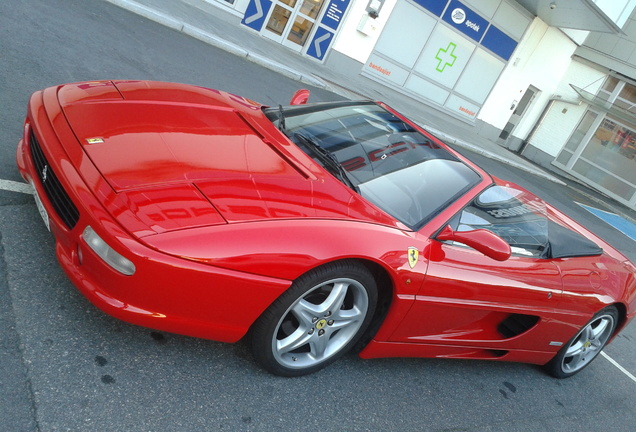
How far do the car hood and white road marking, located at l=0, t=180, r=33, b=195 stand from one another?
642 millimetres

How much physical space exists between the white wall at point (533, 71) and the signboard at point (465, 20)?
7.12ft

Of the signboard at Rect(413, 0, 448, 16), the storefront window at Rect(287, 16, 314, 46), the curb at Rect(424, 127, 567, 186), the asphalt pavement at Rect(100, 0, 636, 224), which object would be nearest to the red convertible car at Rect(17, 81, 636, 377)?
the asphalt pavement at Rect(100, 0, 636, 224)

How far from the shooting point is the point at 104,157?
8.11ft

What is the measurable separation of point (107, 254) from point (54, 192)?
20.2 inches

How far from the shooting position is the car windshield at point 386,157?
3109mm

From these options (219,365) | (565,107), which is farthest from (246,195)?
(565,107)

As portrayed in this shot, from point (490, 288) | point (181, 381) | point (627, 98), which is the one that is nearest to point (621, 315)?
point (490, 288)

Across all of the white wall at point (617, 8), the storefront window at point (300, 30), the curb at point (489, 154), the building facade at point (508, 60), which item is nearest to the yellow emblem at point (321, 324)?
the curb at point (489, 154)

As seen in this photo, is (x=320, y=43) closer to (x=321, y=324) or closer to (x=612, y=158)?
(x=612, y=158)

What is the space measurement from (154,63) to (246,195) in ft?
18.3

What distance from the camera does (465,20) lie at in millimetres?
16953

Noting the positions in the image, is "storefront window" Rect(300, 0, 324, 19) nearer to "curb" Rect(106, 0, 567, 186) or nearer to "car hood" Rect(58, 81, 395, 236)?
"curb" Rect(106, 0, 567, 186)

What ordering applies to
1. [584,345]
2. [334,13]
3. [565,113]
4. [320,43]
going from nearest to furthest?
[584,345] < [334,13] < [320,43] < [565,113]

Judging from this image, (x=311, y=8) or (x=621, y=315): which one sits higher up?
(x=311, y=8)
